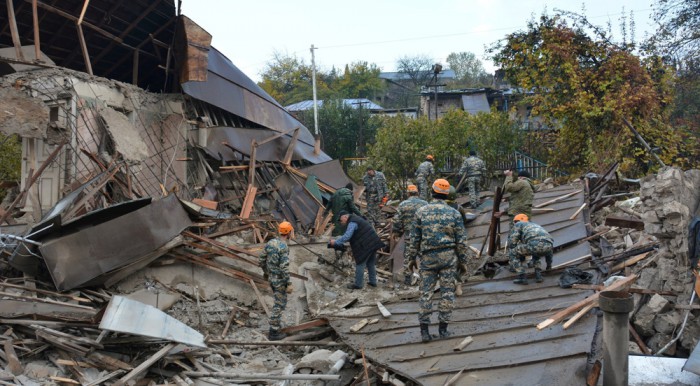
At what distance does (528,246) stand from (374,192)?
6253 mm

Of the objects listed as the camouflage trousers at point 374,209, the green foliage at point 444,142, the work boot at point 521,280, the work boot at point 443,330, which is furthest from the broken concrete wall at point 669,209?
the green foliage at point 444,142

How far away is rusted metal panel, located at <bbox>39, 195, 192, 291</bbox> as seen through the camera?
795cm

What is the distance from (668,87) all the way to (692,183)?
38.9ft

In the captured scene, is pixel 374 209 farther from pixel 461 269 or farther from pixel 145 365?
pixel 145 365

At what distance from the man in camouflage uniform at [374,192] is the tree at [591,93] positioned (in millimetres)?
7539

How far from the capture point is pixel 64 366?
6.62m

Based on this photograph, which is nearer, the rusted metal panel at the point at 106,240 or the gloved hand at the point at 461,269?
the gloved hand at the point at 461,269

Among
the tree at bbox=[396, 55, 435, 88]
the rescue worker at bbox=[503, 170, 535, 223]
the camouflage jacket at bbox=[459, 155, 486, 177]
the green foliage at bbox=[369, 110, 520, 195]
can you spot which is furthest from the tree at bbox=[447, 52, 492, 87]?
the rescue worker at bbox=[503, 170, 535, 223]

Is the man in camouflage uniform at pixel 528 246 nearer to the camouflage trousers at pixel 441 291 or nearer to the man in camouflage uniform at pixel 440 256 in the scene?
the man in camouflage uniform at pixel 440 256

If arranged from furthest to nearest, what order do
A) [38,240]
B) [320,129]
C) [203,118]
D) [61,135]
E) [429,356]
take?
1. [320,129]
2. [203,118]
3. [61,135]
4. [38,240]
5. [429,356]

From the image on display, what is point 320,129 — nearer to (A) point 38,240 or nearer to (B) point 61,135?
(B) point 61,135

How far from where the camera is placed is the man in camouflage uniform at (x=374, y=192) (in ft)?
46.6

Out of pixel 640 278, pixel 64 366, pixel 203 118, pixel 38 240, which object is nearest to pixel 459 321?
pixel 640 278

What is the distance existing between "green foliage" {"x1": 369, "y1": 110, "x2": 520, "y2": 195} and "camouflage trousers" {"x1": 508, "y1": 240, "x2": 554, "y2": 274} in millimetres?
11254
